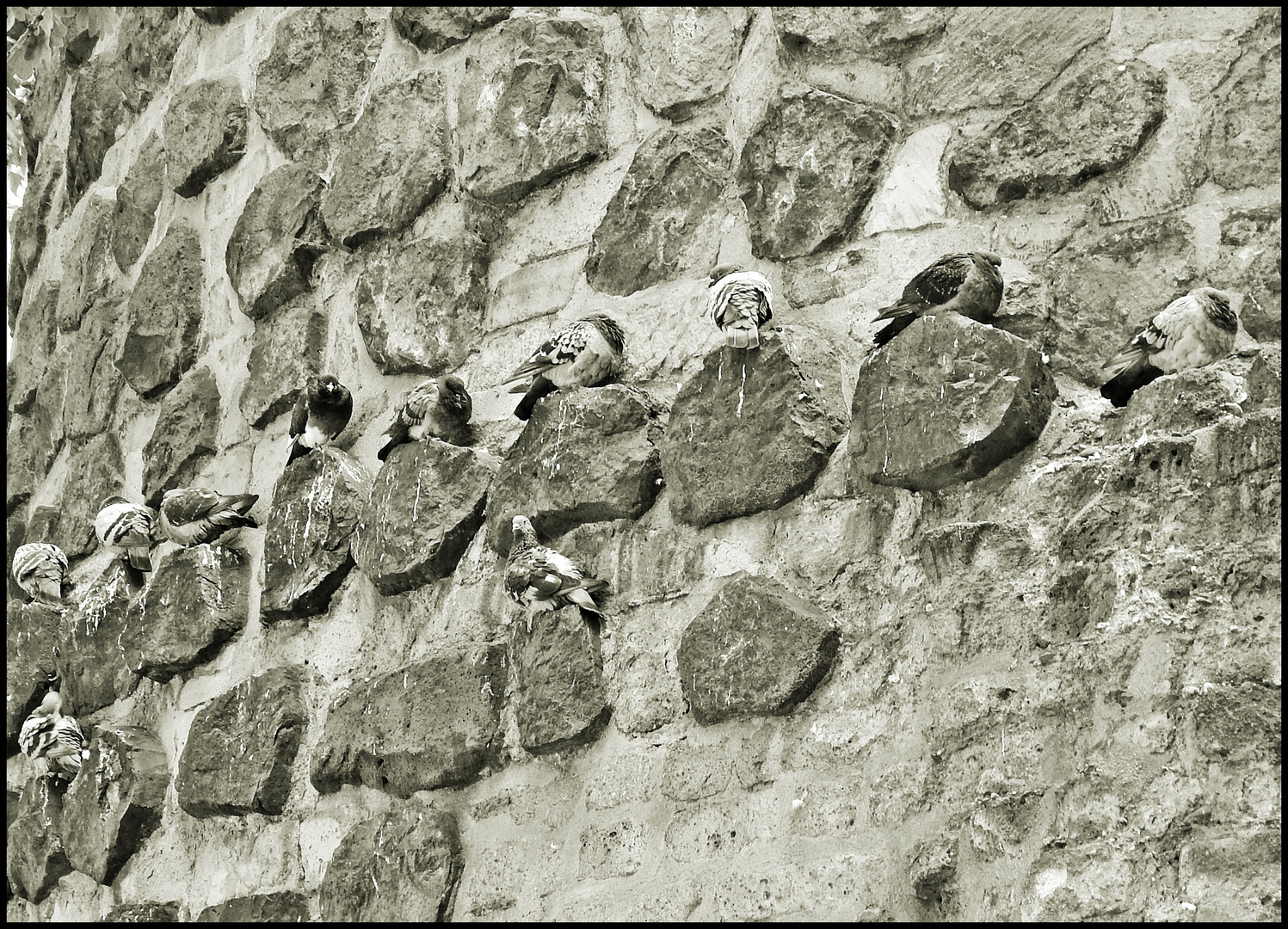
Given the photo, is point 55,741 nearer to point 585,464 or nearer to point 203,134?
point 203,134

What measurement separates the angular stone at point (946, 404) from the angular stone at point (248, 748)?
1.37m

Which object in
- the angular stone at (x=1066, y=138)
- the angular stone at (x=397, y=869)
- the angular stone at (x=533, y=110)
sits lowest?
the angular stone at (x=397, y=869)

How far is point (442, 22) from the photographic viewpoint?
3484 millimetres

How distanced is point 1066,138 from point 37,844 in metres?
3.00

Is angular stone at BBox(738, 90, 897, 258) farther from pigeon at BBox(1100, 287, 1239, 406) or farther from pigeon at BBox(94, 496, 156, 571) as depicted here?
pigeon at BBox(94, 496, 156, 571)

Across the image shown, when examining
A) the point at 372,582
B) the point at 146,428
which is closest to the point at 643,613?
the point at 372,582

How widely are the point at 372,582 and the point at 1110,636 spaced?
5.12 feet

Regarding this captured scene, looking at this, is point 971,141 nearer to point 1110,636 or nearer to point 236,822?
point 1110,636

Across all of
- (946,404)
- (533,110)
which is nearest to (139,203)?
(533,110)

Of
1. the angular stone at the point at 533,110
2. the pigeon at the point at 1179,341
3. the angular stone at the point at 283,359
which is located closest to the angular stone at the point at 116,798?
the angular stone at the point at 283,359

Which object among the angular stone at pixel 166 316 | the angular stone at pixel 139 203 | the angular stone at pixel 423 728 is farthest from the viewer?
the angular stone at pixel 139 203

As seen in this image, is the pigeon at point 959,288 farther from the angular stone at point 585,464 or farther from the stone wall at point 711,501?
the angular stone at point 585,464

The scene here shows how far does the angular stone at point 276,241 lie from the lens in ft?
11.9

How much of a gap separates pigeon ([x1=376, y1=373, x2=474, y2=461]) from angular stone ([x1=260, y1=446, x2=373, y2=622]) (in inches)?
7.7
